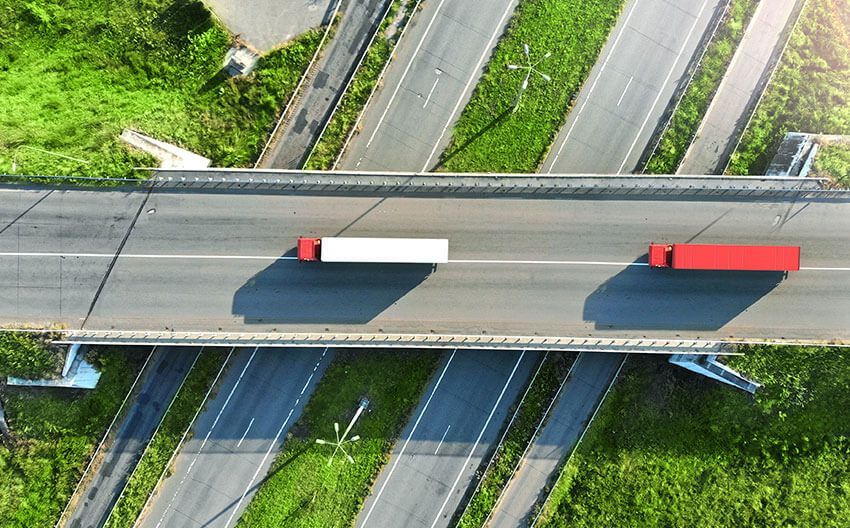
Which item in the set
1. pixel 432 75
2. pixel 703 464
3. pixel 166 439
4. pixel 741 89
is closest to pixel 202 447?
pixel 166 439

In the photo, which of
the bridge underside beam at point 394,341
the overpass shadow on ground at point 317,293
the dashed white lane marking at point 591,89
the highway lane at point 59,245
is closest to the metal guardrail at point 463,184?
the highway lane at point 59,245

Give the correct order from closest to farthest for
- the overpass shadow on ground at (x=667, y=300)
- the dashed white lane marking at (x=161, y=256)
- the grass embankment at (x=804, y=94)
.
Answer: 1. the dashed white lane marking at (x=161, y=256)
2. the overpass shadow on ground at (x=667, y=300)
3. the grass embankment at (x=804, y=94)

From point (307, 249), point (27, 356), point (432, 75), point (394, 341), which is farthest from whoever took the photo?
point (432, 75)

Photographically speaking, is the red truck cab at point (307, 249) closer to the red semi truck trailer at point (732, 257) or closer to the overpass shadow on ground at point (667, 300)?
the overpass shadow on ground at point (667, 300)

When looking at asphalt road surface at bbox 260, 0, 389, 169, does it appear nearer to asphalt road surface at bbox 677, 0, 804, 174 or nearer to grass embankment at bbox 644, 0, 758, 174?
grass embankment at bbox 644, 0, 758, 174

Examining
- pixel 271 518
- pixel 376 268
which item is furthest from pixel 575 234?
pixel 271 518

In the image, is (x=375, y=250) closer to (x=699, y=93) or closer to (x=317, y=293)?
(x=317, y=293)
